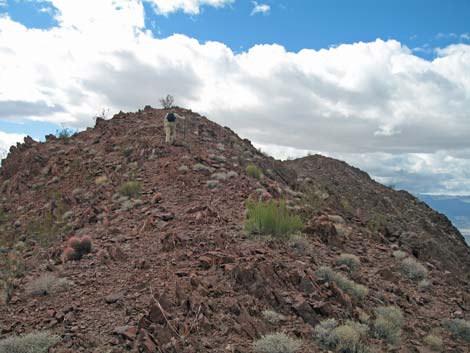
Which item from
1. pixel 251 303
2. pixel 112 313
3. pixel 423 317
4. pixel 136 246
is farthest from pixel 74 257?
pixel 423 317

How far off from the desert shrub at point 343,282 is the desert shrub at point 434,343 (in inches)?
47.5

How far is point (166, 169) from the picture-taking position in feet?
44.8

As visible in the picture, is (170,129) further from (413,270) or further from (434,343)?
(434,343)

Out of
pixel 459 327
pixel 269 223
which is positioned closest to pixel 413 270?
pixel 459 327

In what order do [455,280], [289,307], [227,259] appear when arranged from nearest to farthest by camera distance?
[289,307] → [227,259] → [455,280]

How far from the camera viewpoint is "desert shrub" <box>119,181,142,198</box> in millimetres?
12266

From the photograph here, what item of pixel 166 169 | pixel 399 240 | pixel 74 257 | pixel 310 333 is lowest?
pixel 310 333

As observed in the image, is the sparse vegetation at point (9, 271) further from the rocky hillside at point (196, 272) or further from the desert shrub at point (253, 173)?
the desert shrub at point (253, 173)

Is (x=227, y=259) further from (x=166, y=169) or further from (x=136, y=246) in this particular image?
(x=166, y=169)

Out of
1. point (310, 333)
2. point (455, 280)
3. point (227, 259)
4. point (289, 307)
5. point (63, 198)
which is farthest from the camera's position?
point (63, 198)

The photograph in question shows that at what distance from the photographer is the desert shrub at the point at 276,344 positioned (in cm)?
536

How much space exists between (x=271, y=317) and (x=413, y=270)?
4716 mm

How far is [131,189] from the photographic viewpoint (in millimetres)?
12312

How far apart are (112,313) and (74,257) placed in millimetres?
2700
